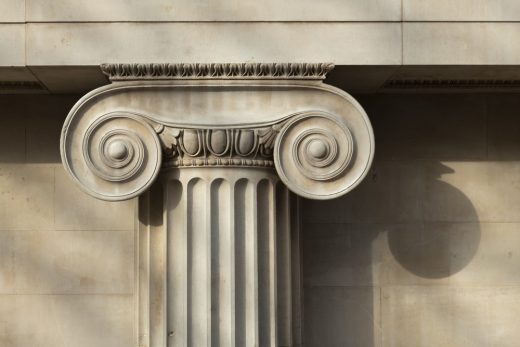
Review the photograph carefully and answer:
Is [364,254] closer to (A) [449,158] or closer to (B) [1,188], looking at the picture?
(A) [449,158]

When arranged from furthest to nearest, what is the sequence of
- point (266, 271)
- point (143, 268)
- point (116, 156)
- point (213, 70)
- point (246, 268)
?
point (143, 268), point (266, 271), point (246, 268), point (213, 70), point (116, 156)

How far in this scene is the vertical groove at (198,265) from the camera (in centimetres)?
984

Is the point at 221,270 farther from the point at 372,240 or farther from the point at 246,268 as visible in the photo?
the point at 372,240

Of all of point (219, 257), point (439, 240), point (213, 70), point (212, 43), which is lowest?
point (219, 257)

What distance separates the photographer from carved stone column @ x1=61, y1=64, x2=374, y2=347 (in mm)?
9766

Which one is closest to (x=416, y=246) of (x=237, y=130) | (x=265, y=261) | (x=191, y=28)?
(x=265, y=261)

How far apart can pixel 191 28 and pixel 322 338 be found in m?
4.14

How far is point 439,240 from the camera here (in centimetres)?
1157

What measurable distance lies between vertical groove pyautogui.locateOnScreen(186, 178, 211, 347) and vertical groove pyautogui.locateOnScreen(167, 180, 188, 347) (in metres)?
0.05

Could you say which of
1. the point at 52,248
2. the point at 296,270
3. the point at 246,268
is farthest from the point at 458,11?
the point at 52,248

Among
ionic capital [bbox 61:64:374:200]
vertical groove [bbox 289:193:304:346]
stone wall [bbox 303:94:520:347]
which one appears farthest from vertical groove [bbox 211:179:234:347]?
stone wall [bbox 303:94:520:347]

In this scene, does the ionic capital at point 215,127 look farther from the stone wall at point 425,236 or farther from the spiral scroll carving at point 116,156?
the stone wall at point 425,236

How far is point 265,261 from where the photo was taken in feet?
33.1

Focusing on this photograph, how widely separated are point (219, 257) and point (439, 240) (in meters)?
3.11
